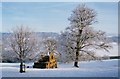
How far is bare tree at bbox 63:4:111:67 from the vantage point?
8.00 meters

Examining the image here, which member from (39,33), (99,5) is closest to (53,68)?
(39,33)

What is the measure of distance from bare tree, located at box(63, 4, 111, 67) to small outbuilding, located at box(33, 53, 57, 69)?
52 centimetres

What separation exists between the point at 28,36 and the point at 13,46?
0.37 m

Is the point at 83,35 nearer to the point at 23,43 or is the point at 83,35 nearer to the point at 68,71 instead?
the point at 68,71

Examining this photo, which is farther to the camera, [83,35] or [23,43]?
[83,35]

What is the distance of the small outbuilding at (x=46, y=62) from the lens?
25.6 feet

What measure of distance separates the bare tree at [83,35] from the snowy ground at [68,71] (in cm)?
28

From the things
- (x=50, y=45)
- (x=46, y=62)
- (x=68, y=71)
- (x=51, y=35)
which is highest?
(x=51, y=35)

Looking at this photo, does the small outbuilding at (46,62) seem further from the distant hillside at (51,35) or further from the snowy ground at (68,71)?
the distant hillside at (51,35)

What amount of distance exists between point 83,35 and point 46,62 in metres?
1.01

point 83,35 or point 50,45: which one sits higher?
point 83,35

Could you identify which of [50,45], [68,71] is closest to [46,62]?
[50,45]

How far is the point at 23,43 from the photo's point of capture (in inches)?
307

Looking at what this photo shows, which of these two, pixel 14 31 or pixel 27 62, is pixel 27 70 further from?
pixel 14 31
